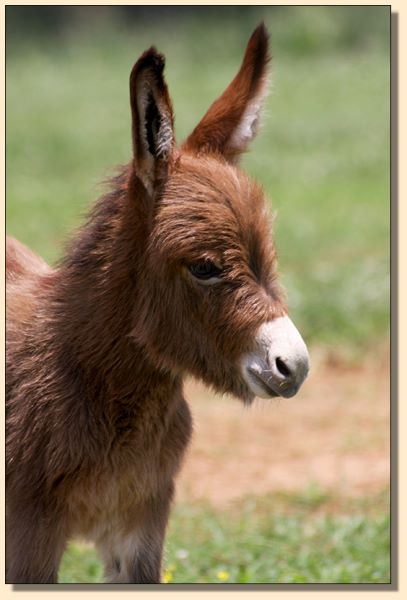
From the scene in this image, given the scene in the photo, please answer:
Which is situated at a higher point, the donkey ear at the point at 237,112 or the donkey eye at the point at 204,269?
the donkey ear at the point at 237,112

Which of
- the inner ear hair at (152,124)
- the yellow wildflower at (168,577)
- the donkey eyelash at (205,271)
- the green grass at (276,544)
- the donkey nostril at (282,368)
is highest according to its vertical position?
the inner ear hair at (152,124)

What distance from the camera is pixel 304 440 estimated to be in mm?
7477

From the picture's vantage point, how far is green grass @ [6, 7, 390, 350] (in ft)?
32.7

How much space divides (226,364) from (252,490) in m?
3.34

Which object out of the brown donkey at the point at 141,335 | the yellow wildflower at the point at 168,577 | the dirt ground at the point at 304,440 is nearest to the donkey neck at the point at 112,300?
the brown donkey at the point at 141,335

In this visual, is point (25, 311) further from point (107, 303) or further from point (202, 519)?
point (202, 519)

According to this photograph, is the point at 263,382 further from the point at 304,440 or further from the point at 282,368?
the point at 304,440

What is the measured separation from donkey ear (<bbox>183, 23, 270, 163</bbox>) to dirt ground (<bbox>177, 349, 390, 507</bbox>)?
105 inches

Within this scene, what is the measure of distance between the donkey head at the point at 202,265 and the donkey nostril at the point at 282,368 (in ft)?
0.05

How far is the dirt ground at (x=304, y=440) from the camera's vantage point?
6.75m

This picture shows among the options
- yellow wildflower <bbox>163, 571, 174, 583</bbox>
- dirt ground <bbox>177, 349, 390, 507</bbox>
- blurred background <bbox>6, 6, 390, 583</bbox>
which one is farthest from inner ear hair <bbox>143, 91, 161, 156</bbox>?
dirt ground <bbox>177, 349, 390, 507</bbox>

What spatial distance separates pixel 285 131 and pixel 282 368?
13.0 metres

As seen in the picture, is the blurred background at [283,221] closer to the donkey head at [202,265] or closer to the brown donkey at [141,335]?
the brown donkey at [141,335]

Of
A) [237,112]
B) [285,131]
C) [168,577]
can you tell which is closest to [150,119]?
[237,112]
